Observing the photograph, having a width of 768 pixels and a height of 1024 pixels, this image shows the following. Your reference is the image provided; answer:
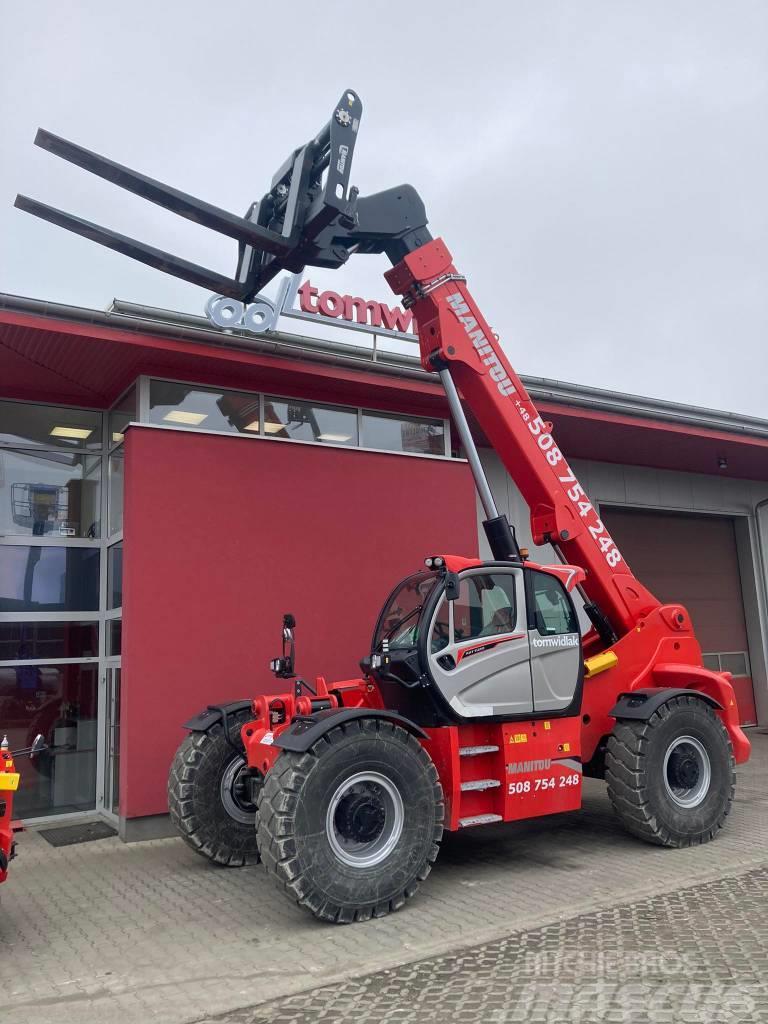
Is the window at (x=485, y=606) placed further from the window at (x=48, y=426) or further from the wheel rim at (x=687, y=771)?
the window at (x=48, y=426)

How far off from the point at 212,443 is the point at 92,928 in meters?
5.01

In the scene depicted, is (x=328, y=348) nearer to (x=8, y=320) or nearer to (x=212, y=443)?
(x=212, y=443)

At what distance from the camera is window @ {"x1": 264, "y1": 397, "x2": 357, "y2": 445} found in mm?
9969

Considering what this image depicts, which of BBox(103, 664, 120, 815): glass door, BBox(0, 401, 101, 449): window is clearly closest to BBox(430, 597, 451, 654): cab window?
BBox(103, 664, 120, 815): glass door

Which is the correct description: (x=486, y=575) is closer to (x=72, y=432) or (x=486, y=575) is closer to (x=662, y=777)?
(x=662, y=777)

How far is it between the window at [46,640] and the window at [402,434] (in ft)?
13.0

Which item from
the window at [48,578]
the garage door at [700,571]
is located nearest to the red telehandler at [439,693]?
the window at [48,578]

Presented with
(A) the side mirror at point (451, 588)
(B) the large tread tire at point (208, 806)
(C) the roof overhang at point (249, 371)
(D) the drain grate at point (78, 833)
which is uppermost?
(C) the roof overhang at point (249, 371)

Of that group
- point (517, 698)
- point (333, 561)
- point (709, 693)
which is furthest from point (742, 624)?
point (517, 698)

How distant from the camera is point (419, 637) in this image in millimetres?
6469

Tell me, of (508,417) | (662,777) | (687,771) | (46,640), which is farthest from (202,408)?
(687,771)

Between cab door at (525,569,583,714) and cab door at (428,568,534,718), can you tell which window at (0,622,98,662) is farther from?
cab door at (525,569,583,714)

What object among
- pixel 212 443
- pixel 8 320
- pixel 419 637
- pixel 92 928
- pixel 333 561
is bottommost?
pixel 92 928

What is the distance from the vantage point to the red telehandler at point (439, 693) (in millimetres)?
5691
